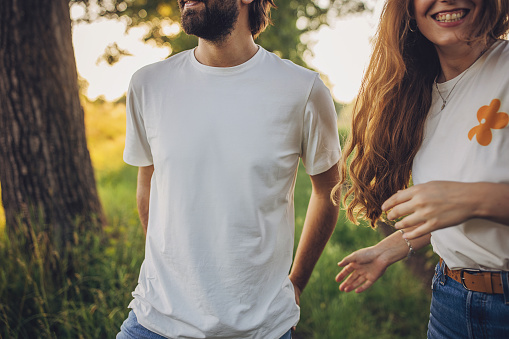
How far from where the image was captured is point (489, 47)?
1.49m

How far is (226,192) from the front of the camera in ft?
5.46

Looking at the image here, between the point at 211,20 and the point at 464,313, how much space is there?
4.86 feet

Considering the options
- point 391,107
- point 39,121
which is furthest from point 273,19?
point 391,107

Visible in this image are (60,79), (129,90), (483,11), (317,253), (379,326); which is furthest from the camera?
(379,326)

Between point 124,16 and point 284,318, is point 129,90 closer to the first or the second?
point 284,318

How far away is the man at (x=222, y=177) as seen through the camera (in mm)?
1665

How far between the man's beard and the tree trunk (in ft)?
6.55

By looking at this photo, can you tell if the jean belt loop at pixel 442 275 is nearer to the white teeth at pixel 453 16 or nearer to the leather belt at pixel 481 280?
the leather belt at pixel 481 280

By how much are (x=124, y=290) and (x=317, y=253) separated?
5.45 feet

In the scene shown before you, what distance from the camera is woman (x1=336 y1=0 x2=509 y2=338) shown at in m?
1.28

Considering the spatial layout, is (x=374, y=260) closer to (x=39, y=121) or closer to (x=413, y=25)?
(x=413, y=25)

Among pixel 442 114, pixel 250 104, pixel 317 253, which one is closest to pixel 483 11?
pixel 442 114

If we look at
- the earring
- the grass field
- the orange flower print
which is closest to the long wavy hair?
the earring

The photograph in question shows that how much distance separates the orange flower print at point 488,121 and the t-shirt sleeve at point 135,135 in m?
1.36
